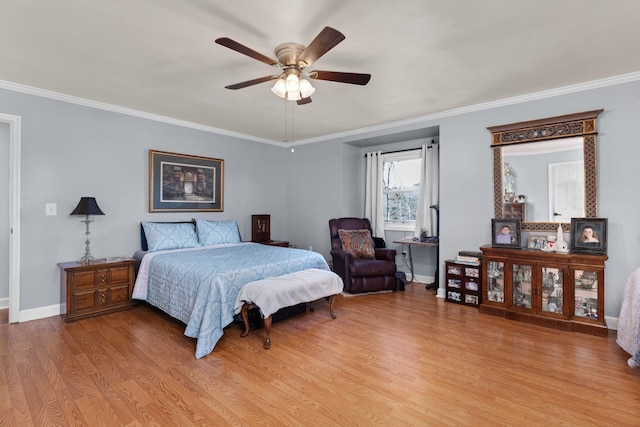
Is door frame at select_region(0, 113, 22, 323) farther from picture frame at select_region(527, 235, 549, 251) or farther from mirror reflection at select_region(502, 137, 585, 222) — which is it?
picture frame at select_region(527, 235, 549, 251)

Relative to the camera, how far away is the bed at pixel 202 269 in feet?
8.95

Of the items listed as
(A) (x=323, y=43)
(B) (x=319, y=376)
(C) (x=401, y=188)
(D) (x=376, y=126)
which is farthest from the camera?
(C) (x=401, y=188)

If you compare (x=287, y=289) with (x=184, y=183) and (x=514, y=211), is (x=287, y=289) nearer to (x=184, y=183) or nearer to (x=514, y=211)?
(x=184, y=183)

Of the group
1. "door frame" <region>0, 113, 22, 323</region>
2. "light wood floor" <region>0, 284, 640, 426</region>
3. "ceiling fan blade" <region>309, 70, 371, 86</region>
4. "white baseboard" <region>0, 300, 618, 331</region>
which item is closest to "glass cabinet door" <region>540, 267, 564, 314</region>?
"light wood floor" <region>0, 284, 640, 426</region>

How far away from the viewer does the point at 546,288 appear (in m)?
3.32

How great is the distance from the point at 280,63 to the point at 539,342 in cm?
336

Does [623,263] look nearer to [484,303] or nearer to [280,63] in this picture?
[484,303]

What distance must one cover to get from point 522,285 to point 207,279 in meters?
3.32

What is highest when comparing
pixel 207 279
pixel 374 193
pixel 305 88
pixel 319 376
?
pixel 305 88

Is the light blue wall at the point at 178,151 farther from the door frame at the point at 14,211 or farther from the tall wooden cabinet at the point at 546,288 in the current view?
the tall wooden cabinet at the point at 546,288

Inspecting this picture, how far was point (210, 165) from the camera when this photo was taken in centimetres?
504

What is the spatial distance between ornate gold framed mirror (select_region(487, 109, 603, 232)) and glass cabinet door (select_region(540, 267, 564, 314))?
0.53 metres

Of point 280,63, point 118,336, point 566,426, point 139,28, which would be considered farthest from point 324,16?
point 118,336

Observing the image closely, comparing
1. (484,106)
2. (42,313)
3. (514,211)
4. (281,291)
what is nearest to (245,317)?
Result: (281,291)
